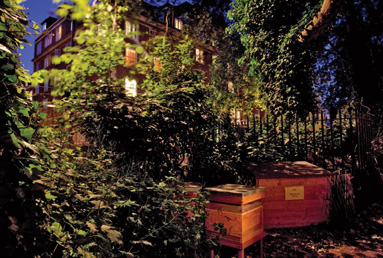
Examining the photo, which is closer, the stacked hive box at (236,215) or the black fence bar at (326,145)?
the stacked hive box at (236,215)

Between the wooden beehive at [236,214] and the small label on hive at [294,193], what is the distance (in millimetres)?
1344

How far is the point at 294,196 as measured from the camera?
4.91 m

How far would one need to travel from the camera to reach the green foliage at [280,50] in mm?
9082

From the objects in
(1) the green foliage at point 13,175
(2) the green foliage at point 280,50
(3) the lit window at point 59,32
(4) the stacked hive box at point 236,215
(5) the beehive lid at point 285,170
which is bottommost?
(4) the stacked hive box at point 236,215

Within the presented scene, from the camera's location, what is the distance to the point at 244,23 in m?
10.8

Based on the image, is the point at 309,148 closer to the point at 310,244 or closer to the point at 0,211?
the point at 310,244

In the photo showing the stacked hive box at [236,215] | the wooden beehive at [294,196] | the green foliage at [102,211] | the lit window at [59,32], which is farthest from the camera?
the lit window at [59,32]

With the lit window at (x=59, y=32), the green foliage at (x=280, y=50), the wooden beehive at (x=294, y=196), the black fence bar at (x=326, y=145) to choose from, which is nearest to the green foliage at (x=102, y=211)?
the wooden beehive at (x=294, y=196)

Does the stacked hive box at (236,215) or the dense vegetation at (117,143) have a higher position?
the dense vegetation at (117,143)

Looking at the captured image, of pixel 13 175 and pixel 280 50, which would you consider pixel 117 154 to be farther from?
pixel 280 50

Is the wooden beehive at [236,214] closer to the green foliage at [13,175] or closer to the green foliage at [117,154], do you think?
the green foliage at [117,154]

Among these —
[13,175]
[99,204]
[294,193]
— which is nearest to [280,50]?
[294,193]

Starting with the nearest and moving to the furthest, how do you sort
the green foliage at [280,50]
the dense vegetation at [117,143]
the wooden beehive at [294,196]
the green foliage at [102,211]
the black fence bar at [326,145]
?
the dense vegetation at [117,143]
the green foliage at [102,211]
the wooden beehive at [294,196]
the black fence bar at [326,145]
the green foliage at [280,50]

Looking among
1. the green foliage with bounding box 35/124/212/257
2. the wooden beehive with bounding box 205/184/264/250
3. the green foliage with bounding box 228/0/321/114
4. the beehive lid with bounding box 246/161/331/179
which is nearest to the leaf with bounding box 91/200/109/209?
the green foliage with bounding box 35/124/212/257
